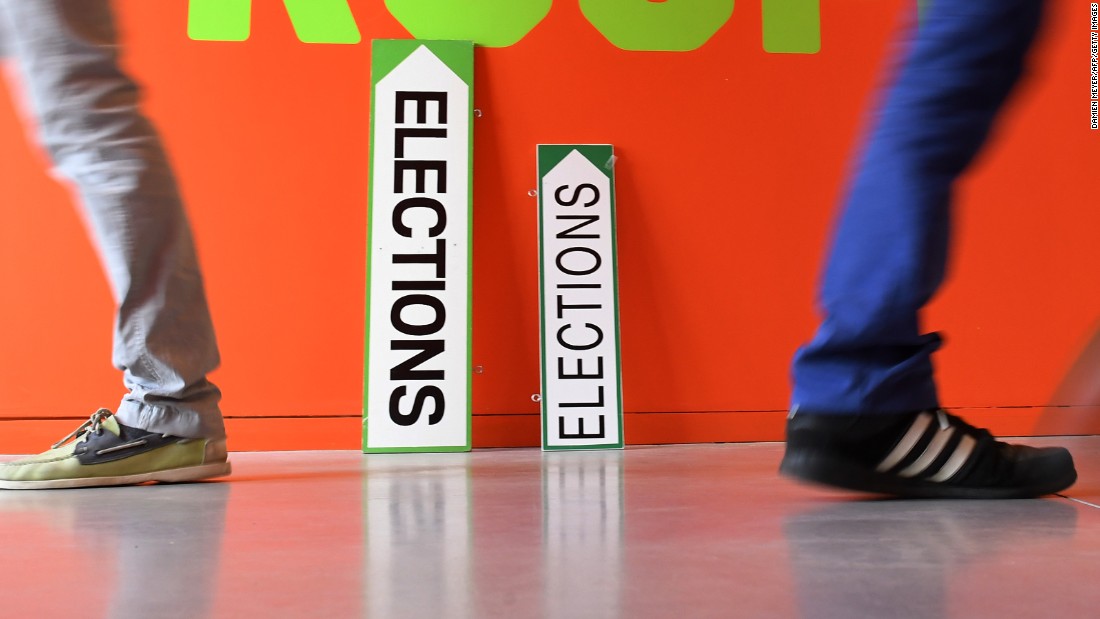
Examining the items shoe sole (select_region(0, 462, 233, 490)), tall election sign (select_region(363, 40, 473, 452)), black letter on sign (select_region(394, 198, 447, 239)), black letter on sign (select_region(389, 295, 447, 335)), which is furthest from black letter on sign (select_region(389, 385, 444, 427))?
shoe sole (select_region(0, 462, 233, 490))

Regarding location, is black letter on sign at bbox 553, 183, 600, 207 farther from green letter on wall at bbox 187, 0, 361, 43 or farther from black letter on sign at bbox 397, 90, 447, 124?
green letter on wall at bbox 187, 0, 361, 43

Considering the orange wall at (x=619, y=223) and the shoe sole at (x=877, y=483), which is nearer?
the shoe sole at (x=877, y=483)

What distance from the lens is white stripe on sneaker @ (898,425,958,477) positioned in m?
1.04

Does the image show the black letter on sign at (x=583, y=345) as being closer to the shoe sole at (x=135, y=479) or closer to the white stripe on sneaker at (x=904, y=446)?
the shoe sole at (x=135, y=479)

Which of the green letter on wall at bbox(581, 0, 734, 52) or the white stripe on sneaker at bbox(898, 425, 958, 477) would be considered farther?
the green letter on wall at bbox(581, 0, 734, 52)

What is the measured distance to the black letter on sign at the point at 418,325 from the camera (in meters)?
2.41

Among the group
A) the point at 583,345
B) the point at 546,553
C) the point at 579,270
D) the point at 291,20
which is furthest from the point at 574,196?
the point at 546,553

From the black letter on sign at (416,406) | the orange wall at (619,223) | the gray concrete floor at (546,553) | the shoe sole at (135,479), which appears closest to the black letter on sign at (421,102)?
the orange wall at (619,223)

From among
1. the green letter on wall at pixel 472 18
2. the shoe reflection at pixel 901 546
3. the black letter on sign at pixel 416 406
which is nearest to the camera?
the shoe reflection at pixel 901 546

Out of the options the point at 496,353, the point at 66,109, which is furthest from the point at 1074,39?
the point at 66,109

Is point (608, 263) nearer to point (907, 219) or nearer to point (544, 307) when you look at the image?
point (544, 307)

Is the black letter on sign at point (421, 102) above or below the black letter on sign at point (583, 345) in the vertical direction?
above

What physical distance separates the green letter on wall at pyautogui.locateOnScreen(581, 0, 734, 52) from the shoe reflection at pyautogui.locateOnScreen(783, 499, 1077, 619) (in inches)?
71.7

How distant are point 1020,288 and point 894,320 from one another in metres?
1.84
